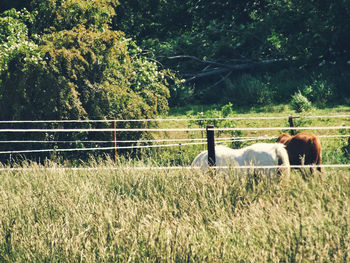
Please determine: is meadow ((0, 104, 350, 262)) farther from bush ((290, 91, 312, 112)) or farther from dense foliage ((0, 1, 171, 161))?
bush ((290, 91, 312, 112))

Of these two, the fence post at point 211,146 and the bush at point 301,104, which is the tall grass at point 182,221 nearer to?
the fence post at point 211,146

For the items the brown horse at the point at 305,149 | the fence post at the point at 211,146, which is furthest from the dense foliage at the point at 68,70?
the brown horse at the point at 305,149

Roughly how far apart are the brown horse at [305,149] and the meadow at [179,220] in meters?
1.28

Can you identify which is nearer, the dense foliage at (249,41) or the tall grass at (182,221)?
the tall grass at (182,221)

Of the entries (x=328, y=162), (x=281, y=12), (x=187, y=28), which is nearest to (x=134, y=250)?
(x=328, y=162)

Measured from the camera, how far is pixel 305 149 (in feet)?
29.1

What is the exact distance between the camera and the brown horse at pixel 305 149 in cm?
886

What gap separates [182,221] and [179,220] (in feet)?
0.83

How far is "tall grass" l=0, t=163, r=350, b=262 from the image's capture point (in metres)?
5.36

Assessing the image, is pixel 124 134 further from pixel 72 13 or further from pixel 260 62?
pixel 260 62

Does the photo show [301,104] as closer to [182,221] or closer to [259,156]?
[259,156]

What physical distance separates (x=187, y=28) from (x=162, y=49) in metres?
4.22

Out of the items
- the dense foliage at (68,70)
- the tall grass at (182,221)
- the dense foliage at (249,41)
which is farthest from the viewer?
the dense foliage at (249,41)

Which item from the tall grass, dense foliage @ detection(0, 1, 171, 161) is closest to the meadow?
the tall grass
